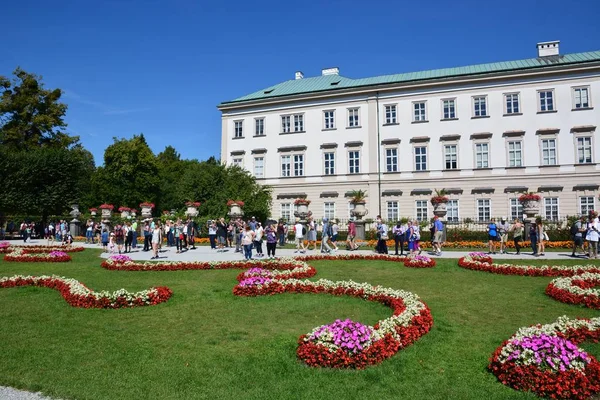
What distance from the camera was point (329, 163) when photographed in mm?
44156

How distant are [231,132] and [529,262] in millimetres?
36906

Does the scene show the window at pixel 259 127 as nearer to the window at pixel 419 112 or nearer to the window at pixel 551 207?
the window at pixel 419 112

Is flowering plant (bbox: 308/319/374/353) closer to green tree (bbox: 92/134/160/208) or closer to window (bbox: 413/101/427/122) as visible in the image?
window (bbox: 413/101/427/122)

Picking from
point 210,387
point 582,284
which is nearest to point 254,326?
point 210,387

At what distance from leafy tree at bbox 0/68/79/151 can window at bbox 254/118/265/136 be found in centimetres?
2439

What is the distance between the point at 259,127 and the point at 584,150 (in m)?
30.6

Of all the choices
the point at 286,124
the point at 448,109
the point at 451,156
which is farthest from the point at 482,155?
the point at 286,124

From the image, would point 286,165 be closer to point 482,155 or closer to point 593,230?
point 482,155

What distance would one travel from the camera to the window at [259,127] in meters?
47.3

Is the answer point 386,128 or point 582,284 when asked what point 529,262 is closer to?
point 582,284

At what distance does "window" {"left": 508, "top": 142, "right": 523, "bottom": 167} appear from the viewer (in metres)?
38.3

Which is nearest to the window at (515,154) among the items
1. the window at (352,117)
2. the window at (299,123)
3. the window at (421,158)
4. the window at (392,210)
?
the window at (421,158)

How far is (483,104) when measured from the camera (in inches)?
1563

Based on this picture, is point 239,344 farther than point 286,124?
No
